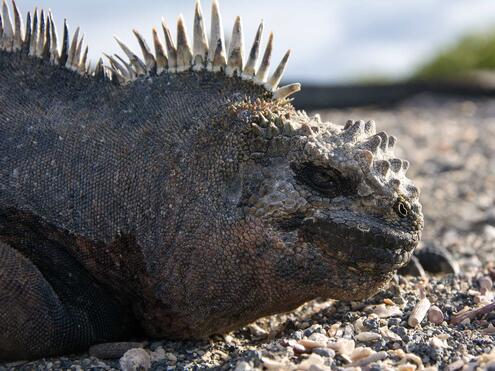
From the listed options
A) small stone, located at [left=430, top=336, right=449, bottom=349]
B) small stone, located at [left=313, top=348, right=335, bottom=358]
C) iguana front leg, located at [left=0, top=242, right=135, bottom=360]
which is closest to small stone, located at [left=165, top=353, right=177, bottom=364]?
iguana front leg, located at [left=0, top=242, right=135, bottom=360]

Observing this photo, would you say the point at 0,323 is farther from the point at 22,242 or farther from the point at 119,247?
the point at 119,247

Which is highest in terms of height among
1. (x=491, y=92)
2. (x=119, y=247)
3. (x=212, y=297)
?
(x=491, y=92)

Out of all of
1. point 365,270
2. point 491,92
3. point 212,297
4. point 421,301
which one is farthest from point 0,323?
point 491,92

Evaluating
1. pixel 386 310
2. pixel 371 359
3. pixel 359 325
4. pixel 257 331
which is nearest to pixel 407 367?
pixel 371 359

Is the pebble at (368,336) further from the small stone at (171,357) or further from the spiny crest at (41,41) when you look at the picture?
the spiny crest at (41,41)

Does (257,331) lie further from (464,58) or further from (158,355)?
(464,58)

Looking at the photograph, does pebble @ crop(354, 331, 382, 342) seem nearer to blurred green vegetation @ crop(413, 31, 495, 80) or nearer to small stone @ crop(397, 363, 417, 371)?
small stone @ crop(397, 363, 417, 371)
